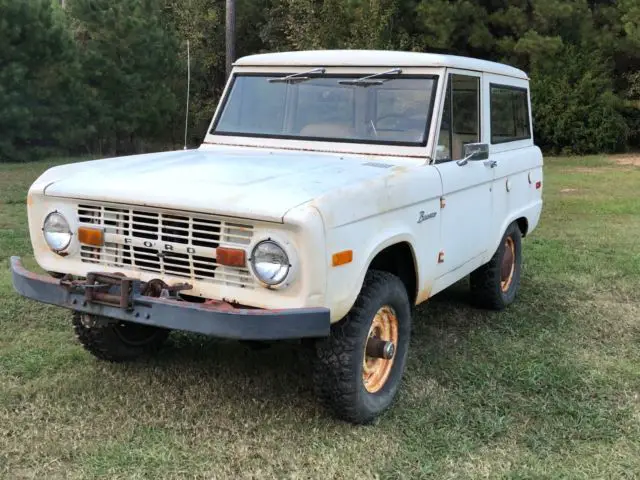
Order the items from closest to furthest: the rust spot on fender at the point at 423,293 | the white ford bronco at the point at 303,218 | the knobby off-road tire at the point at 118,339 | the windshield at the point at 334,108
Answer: the white ford bronco at the point at 303,218 < the rust spot on fender at the point at 423,293 < the knobby off-road tire at the point at 118,339 < the windshield at the point at 334,108

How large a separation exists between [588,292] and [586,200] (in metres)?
6.55

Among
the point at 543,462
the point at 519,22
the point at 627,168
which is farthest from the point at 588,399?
the point at 519,22

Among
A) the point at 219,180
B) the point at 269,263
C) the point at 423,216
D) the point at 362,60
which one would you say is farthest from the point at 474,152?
the point at 269,263

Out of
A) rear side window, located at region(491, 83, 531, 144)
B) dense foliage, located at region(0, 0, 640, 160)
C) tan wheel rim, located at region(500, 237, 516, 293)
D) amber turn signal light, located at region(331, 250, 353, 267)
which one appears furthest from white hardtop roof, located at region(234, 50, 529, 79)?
dense foliage, located at region(0, 0, 640, 160)

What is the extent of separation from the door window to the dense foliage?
14996 millimetres

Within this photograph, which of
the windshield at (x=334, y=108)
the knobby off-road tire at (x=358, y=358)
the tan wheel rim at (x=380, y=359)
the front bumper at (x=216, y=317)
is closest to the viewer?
the front bumper at (x=216, y=317)

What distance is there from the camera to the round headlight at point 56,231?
3.65 metres

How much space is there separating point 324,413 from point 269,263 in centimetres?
105

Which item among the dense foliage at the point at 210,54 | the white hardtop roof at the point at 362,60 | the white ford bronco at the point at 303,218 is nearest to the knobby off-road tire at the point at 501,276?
the white ford bronco at the point at 303,218

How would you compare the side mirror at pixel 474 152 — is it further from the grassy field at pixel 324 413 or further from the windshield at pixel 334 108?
the grassy field at pixel 324 413

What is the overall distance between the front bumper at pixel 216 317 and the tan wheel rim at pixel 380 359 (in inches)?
29.6

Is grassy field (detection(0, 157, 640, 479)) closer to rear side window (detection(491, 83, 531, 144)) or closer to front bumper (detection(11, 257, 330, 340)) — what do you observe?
front bumper (detection(11, 257, 330, 340))

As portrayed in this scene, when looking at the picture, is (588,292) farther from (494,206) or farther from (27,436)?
(27,436)

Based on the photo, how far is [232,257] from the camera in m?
3.22
